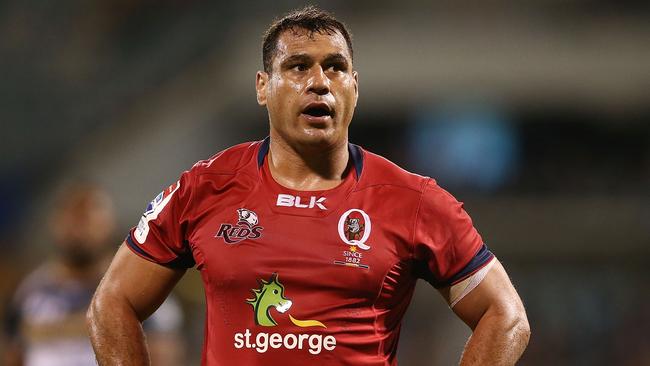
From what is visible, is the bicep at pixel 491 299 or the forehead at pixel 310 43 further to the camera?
the forehead at pixel 310 43

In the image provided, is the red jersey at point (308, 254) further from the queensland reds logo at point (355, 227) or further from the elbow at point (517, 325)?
the elbow at point (517, 325)

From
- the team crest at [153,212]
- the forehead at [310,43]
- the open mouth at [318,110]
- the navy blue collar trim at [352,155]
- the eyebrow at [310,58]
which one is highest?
the forehead at [310,43]

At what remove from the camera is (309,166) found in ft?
12.9

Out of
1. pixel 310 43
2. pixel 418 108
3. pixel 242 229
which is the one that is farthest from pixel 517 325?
pixel 418 108

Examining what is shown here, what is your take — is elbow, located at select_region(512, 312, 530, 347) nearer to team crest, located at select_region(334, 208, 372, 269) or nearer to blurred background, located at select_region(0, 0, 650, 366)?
team crest, located at select_region(334, 208, 372, 269)

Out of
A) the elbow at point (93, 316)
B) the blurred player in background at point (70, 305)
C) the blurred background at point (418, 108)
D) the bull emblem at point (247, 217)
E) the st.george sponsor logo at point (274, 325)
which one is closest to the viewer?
the st.george sponsor logo at point (274, 325)

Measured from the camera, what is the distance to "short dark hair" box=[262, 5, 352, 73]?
3.89m

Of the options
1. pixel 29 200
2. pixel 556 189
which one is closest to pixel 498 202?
pixel 556 189

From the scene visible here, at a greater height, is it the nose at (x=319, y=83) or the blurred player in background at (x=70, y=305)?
the nose at (x=319, y=83)

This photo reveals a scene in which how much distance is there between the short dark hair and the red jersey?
0.43 meters

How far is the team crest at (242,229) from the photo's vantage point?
373cm

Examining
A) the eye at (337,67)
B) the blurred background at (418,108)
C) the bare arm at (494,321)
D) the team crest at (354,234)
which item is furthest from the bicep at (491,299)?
the blurred background at (418,108)

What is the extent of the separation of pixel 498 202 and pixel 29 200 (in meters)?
5.94

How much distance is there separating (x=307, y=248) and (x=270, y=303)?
21cm
